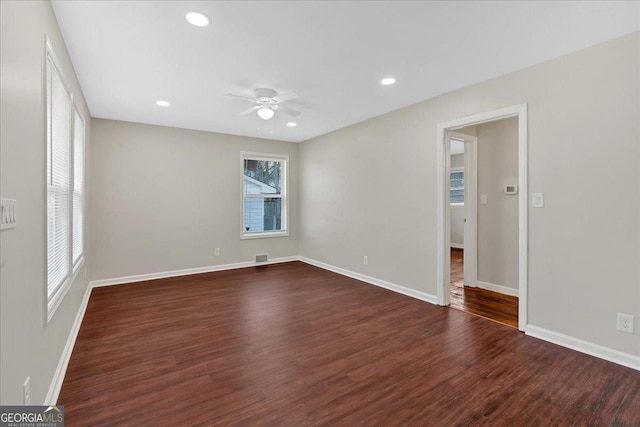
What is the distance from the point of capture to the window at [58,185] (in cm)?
201

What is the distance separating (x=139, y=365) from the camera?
7.76ft

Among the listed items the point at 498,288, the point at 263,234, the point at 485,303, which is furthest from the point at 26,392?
the point at 498,288

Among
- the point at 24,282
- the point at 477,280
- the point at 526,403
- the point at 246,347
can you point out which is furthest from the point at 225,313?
the point at 477,280

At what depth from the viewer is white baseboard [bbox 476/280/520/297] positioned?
4070 millimetres

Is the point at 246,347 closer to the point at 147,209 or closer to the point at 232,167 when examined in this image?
the point at 147,209

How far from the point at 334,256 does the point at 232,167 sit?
8.39 feet

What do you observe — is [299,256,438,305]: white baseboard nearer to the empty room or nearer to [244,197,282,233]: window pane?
the empty room

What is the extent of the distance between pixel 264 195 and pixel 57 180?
13.2ft

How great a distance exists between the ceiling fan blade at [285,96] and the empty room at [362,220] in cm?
3

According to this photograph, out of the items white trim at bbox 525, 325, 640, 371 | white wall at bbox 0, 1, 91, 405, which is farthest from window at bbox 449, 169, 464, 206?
white wall at bbox 0, 1, 91, 405

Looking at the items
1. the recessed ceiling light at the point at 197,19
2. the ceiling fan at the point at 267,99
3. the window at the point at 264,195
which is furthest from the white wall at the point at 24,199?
the window at the point at 264,195

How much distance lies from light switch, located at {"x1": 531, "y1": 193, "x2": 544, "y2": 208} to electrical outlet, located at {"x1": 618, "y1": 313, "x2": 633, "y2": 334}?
1.03 metres

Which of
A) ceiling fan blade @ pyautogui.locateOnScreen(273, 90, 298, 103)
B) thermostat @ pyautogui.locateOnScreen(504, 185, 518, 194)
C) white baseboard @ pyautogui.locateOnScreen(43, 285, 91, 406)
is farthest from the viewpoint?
thermostat @ pyautogui.locateOnScreen(504, 185, 518, 194)

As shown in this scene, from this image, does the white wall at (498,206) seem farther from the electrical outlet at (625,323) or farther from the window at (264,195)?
the window at (264,195)
